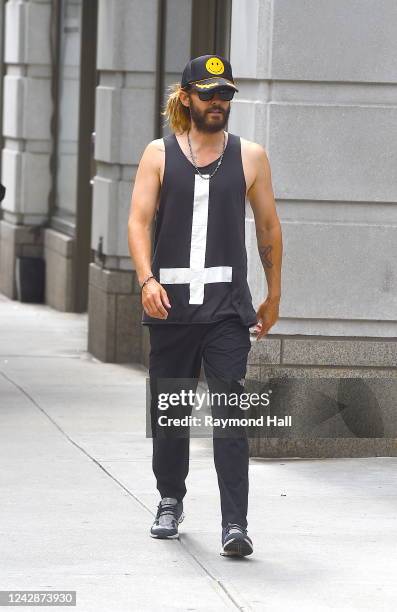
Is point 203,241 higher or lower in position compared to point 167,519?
higher

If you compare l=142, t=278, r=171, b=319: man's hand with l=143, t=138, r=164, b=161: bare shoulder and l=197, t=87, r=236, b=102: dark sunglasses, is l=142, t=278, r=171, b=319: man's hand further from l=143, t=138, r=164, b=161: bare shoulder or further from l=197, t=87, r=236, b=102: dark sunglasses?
l=197, t=87, r=236, b=102: dark sunglasses

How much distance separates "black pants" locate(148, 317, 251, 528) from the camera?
21.4ft

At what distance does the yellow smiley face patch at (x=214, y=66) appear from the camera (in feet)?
21.4

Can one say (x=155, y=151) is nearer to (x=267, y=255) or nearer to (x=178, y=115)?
(x=178, y=115)

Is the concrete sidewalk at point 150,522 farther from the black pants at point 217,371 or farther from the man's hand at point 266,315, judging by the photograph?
the man's hand at point 266,315

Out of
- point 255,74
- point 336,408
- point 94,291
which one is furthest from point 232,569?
point 94,291

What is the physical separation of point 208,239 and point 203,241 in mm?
21

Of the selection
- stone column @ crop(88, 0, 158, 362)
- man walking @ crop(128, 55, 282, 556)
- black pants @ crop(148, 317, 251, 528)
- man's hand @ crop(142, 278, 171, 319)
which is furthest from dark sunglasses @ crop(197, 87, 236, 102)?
stone column @ crop(88, 0, 158, 362)

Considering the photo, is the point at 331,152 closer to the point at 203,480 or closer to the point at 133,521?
the point at 203,480

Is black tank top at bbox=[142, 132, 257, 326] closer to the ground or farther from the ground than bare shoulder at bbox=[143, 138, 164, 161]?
closer to the ground

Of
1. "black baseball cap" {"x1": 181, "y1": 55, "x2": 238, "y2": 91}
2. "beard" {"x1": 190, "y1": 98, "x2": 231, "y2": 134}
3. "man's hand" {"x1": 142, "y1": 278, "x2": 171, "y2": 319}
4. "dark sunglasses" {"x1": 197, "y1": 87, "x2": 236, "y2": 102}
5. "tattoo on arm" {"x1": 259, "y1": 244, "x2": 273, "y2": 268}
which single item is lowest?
"man's hand" {"x1": 142, "y1": 278, "x2": 171, "y2": 319}

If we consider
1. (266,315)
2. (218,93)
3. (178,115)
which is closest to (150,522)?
(266,315)

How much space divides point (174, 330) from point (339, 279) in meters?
2.17

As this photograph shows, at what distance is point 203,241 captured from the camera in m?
6.55
